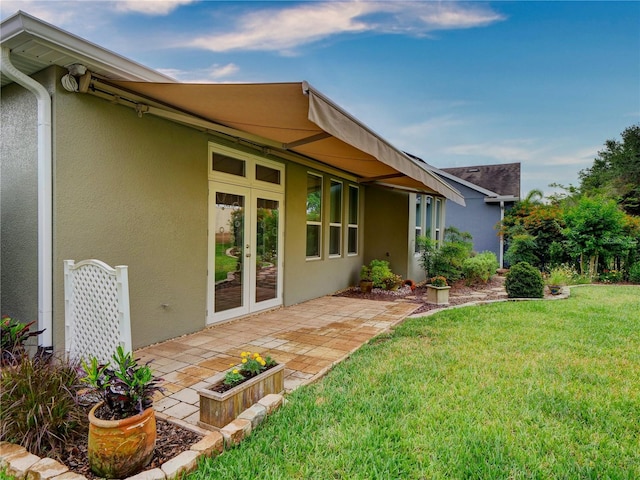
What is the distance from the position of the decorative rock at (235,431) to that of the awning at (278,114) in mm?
2977

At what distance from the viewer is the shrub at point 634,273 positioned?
13016mm

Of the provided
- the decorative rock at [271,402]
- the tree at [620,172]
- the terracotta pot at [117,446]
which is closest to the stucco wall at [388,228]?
the decorative rock at [271,402]

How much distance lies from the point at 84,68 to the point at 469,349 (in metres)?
6.32

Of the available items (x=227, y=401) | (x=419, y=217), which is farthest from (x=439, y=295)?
(x=227, y=401)

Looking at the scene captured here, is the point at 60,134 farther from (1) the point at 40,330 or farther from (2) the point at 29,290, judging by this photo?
(1) the point at 40,330

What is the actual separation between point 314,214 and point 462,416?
697 centimetres

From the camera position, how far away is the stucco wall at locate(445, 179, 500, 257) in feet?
64.8

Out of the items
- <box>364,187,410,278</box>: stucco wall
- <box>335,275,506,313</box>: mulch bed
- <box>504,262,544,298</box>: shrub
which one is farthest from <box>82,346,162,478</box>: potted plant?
<box>364,187,410,278</box>: stucco wall

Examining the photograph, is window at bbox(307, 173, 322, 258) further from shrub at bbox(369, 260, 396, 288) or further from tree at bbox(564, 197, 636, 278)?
tree at bbox(564, 197, 636, 278)

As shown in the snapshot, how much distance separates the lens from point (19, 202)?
459 centimetres

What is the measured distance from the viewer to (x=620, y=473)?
8.45 ft

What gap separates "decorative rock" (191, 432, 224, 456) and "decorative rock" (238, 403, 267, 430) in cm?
31

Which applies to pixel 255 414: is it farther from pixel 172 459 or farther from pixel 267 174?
pixel 267 174

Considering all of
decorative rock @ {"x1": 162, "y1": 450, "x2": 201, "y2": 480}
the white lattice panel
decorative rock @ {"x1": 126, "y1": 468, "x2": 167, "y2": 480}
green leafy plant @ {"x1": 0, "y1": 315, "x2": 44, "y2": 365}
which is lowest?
decorative rock @ {"x1": 162, "y1": 450, "x2": 201, "y2": 480}
